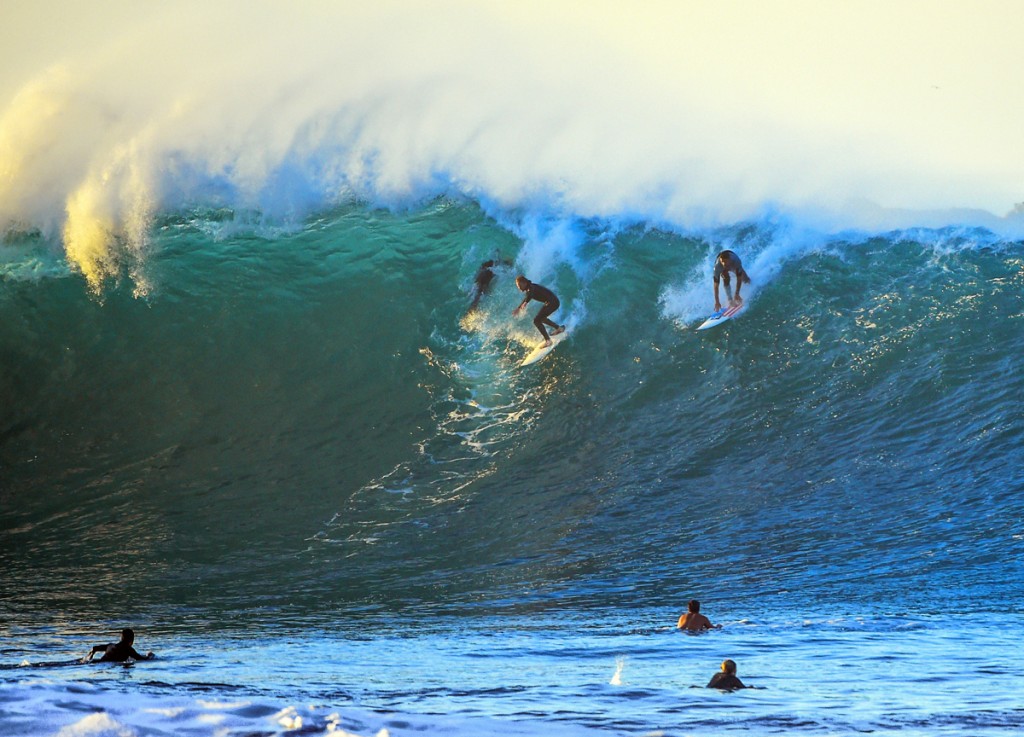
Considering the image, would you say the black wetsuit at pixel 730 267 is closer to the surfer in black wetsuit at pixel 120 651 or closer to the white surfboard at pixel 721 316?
the white surfboard at pixel 721 316

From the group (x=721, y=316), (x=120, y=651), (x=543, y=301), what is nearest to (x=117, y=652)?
(x=120, y=651)

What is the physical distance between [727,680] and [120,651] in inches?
161

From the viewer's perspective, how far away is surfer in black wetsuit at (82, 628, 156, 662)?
7824mm

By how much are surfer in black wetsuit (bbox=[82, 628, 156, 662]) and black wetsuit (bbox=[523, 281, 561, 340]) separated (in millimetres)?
7512

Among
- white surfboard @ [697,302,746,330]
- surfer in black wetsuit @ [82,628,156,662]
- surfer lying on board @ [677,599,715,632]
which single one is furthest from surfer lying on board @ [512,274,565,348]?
surfer in black wetsuit @ [82,628,156,662]

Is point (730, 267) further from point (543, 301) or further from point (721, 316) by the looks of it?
point (543, 301)

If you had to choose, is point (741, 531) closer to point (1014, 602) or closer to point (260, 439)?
point (1014, 602)

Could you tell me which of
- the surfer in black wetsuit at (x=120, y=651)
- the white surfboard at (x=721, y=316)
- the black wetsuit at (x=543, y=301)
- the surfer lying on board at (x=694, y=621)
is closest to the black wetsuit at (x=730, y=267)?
the white surfboard at (x=721, y=316)

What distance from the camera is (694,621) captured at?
8641 mm

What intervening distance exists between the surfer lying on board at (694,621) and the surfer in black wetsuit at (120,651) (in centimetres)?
386

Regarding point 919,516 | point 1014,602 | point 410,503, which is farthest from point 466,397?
point 1014,602

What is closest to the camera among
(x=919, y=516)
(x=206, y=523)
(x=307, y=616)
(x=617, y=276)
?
(x=307, y=616)

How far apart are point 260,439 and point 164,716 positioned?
8.54 metres

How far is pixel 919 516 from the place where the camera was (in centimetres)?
1092
